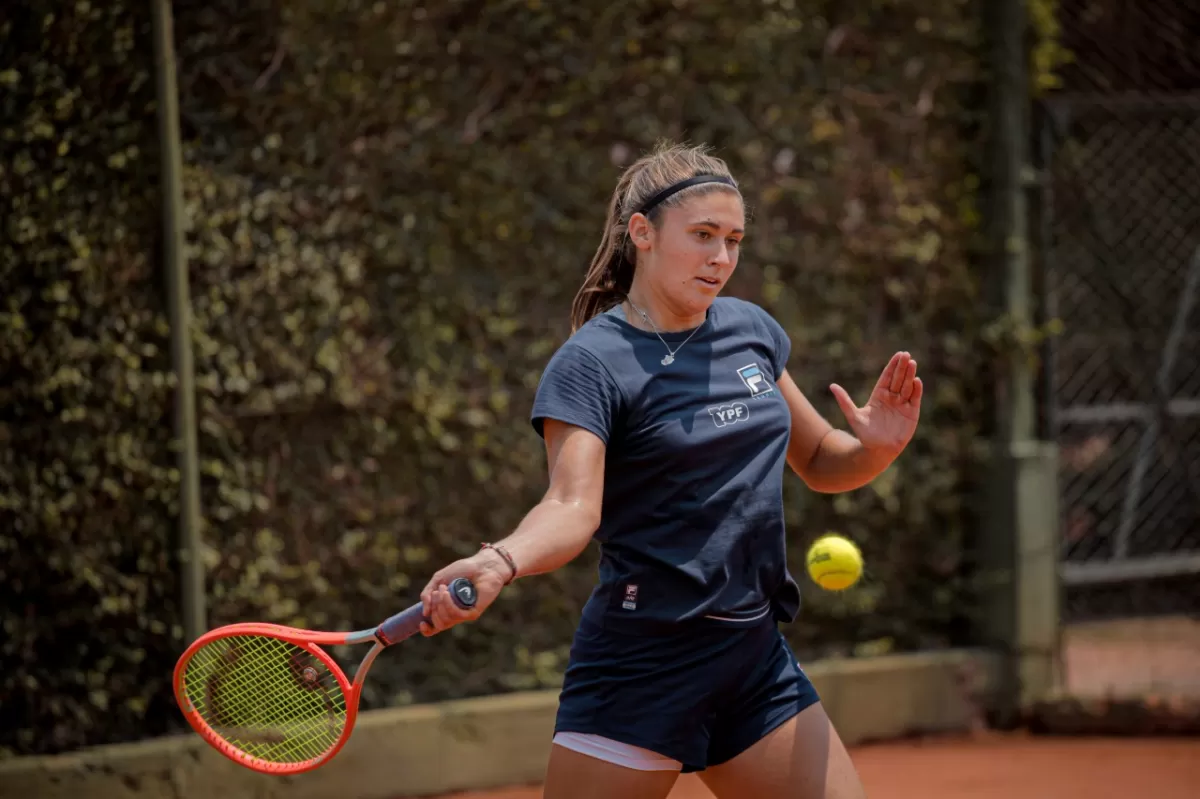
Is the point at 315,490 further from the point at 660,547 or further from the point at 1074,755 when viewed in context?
the point at 1074,755

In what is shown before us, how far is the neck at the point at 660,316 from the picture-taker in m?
3.04

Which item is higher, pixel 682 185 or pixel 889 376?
pixel 682 185

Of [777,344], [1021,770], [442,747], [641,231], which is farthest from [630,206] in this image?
[1021,770]

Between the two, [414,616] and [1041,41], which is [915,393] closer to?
[414,616]

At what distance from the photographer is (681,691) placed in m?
2.94

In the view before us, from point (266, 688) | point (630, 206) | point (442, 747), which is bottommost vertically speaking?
point (442, 747)

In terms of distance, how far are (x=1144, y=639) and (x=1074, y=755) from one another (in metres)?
1.08

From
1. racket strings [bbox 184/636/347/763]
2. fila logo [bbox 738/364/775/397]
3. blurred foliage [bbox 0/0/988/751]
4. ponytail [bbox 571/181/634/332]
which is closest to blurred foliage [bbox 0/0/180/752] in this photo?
blurred foliage [bbox 0/0/988/751]

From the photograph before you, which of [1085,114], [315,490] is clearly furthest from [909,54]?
[315,490]

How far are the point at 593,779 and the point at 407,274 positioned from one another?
2.88 meters

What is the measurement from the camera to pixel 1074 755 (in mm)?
5992

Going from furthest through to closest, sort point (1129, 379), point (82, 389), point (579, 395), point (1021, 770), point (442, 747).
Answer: point (1129, 379)
point (1021, 770)
point (442, 747)
point (82, 389)
point (579, 395)

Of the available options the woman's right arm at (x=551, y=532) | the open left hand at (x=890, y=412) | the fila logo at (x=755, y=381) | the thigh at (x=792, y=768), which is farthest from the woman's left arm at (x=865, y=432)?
the woman's right arm at (x=551, y=532)

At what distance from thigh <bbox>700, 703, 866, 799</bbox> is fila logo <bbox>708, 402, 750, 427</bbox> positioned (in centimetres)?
63
